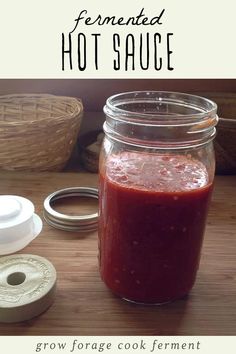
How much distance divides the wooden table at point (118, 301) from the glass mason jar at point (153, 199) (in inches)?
0.8

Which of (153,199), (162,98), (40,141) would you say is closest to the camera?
(153,199)

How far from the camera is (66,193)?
2.41ft

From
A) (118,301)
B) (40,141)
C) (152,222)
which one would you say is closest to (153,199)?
(152,222)

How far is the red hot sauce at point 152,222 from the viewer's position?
44 centimetres

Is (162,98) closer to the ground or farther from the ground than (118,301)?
farther from the ground

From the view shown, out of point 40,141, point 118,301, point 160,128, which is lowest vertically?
point 118,301

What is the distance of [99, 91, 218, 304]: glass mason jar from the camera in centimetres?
44

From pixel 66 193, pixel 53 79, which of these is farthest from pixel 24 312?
pixel 53 79

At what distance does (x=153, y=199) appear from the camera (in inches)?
17.0

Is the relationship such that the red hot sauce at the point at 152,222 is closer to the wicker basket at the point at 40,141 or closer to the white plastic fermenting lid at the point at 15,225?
the white plastic fermenting lid at the point at 15,225

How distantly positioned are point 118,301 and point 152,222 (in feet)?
0.39

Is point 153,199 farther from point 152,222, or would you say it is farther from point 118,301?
point 118,301

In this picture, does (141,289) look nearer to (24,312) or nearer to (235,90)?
(24,312)

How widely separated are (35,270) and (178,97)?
29 centimetres
